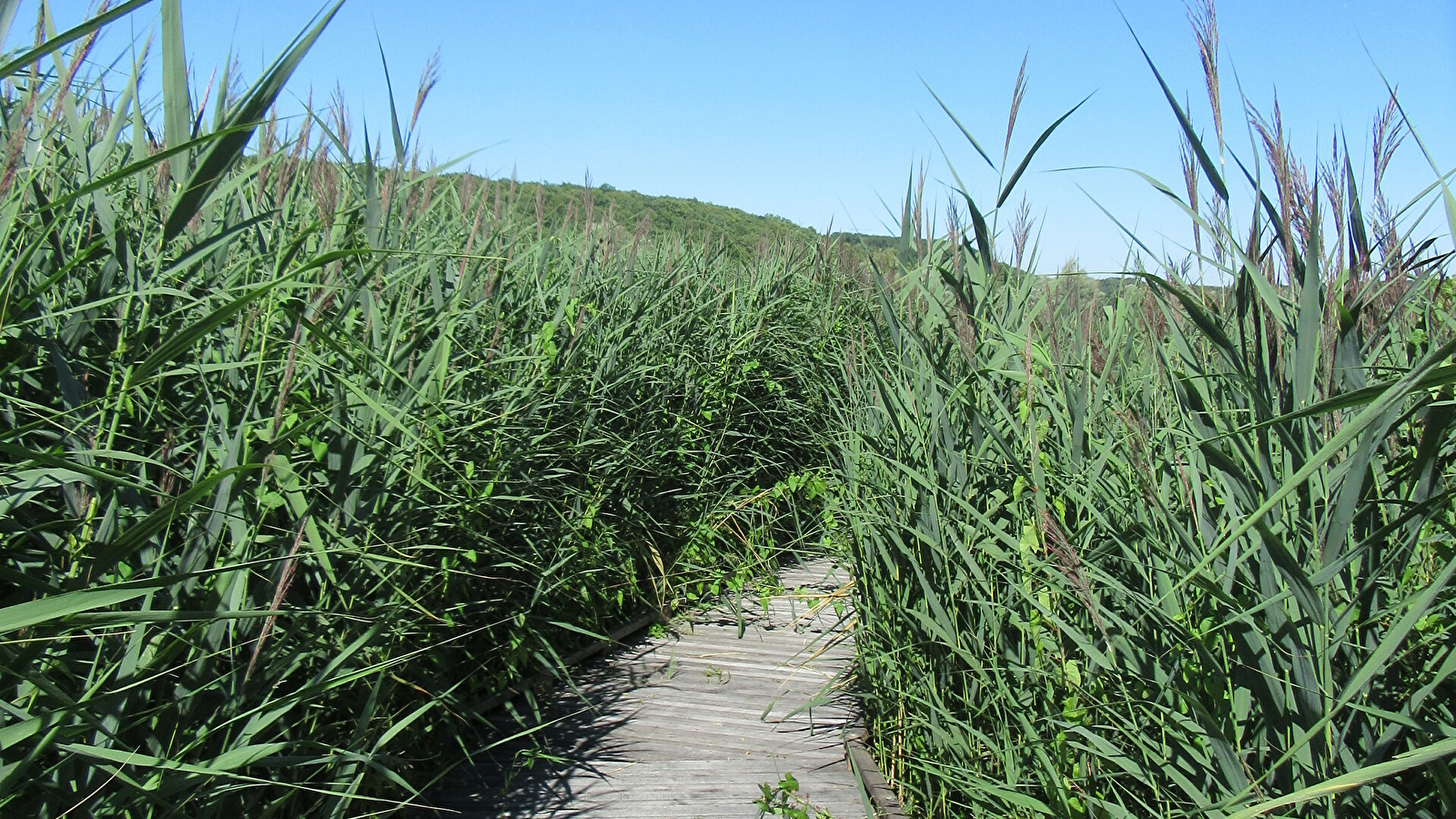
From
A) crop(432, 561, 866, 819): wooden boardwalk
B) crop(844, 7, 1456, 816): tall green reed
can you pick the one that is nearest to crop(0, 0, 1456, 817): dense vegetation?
crop(844, 7, 1456, 816): tall green reed

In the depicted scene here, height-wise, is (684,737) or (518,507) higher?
(518,507)

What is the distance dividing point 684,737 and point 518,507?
0.98 m

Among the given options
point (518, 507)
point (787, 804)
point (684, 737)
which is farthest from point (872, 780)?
point (518, 507)

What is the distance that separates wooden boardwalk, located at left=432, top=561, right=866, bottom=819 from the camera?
105 inches

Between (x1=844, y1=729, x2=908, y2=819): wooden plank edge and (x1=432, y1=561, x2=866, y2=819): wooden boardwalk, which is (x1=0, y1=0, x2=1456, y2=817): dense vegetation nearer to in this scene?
(x1=844, y1=729, x2=908, y2=819): wooden plank edge

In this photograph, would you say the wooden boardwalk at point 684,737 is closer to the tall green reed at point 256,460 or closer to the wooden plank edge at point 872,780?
the wooden plank edge at point 872,780

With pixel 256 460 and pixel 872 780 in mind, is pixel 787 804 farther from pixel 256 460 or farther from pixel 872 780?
pixel 256 460

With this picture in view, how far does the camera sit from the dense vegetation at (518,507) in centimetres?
133

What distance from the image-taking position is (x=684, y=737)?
3.12m

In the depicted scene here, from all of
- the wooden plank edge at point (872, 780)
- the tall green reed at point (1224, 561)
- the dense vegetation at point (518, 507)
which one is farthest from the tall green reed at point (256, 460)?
the tall green reed at point (1224, 561)

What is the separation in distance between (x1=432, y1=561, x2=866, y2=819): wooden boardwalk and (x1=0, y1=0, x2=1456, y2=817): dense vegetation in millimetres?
219

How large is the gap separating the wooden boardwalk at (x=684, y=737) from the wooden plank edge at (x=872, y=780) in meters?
0.07

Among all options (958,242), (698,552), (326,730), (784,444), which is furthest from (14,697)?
(784,444)

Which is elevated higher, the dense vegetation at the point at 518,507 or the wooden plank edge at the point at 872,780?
the dense vegetation at the point at 518,507
